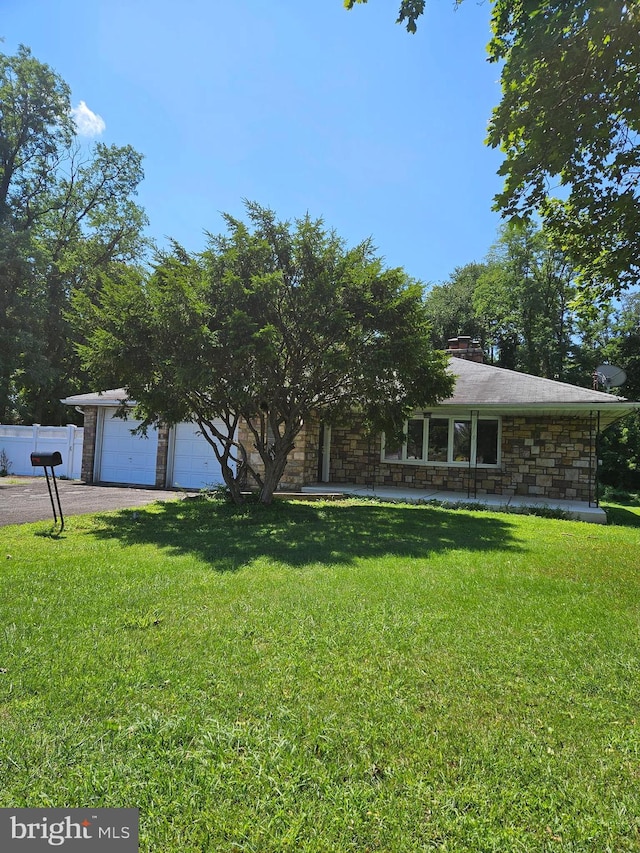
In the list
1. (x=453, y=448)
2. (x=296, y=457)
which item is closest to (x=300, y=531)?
(x=296, y=457)

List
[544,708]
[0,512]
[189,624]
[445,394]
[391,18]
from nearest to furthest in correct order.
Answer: [544,708]
[189,624]
[391,18]
[0,512]
[445,394]

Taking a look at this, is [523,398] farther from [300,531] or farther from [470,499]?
[300,531]

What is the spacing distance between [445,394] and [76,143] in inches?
1057

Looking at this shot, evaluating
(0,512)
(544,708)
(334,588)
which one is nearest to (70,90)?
(0,512)

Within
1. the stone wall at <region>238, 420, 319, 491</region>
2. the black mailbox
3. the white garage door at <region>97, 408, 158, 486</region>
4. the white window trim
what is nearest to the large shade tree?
the black mailbox

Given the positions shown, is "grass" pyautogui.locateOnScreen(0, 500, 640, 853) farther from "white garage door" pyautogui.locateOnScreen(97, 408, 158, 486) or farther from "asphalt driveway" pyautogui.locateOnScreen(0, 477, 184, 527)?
"white garage door" pyautogui.locateOnScreen(97, 408, 158, 486)

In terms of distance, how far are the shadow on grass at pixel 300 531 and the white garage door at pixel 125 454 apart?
4.73 metres

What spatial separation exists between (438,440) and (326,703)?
11363 millimetres

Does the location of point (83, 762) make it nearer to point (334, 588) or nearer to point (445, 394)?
point (334, 588)

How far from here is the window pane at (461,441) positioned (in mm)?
13086

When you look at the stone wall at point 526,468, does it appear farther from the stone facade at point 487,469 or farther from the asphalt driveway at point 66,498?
the asphalt driveway at point 66,498

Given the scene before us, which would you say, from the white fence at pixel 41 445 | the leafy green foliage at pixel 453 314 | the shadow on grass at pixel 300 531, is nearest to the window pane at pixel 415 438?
the shadow on grass at pixel 300 531

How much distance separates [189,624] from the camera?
3562mm

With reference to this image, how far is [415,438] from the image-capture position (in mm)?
13602
